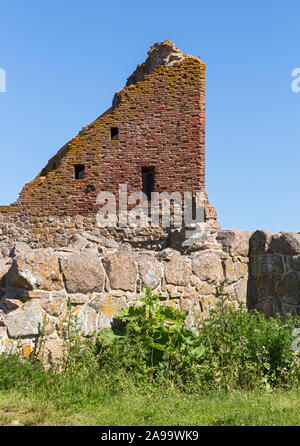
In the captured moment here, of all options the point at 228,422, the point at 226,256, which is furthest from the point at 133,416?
the point at 226,256

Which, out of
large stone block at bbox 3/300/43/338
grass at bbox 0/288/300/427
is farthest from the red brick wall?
large stone block at bbox 3/300/43/338

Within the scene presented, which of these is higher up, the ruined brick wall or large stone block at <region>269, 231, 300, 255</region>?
the ruined brick wall

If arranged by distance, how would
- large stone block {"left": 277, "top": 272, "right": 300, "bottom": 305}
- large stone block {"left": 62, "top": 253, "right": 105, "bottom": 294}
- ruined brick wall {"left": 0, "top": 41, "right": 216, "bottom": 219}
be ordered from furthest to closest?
ruined brick wall {"left": 0, "top": 41, "right": 216, "bottom": 219}, large stone block {"left": 277, "top": 272, "right": 300, "bottom": 305}, large stone block {"left": 62, "top": 253, "right": 105, "bottom": 294}

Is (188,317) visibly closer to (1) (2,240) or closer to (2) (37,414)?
(2) (37,414)

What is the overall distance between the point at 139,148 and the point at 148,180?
91 cm

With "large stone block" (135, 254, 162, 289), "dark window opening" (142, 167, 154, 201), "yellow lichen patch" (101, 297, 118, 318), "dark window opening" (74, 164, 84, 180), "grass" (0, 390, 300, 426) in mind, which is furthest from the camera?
"dark window opening" (74, 164, 84, 180)

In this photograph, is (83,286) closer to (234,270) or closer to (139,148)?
(234,270)

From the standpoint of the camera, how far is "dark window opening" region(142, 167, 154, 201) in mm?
12578

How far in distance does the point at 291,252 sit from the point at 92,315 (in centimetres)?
334

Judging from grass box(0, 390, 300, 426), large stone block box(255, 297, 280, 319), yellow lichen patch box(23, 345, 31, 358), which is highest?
large stone block box(255, 297, 280, 319)

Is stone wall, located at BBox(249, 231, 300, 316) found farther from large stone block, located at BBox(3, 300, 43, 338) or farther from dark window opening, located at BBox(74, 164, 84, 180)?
dark window opening, located at BBox(74, 164, 84, 180)

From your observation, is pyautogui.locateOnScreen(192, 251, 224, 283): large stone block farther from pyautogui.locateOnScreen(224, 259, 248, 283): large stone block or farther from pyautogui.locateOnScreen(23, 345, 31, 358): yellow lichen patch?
pyautogui.locateOnScreen(23, 345, 31, 358): yellow lichen patch

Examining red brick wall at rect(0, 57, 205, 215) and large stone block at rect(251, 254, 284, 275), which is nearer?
large stone block at rect(251, 254, 284, 275)

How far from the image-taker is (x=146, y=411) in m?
3.73
